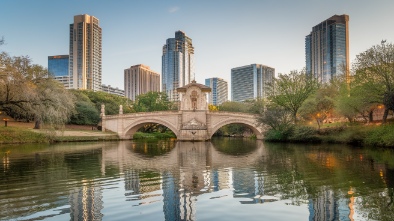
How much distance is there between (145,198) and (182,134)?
34.8 metres

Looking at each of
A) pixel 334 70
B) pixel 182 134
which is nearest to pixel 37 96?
pixel 182 134

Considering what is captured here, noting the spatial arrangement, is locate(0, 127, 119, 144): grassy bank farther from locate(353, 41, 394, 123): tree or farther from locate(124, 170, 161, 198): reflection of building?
locate(353, 41, 394, 123): tree

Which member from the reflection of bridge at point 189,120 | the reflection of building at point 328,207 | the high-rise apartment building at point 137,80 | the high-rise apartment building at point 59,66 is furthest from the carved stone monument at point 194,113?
the high-rise apartment building at point 137,80

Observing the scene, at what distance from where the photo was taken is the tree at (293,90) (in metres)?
38.7

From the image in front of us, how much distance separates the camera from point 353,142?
27625 millimetres

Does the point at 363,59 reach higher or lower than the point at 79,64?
lower

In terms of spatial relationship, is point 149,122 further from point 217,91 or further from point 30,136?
point 217,91

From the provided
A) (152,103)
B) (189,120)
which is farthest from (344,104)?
(152,103)

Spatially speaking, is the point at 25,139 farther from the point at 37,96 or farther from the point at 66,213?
the point at 66,213

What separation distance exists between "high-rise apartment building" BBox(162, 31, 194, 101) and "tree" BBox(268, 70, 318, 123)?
3574 inches

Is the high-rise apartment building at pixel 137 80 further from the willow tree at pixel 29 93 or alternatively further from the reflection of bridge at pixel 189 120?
the willow tree at pixel 29 93

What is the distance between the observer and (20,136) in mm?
31250

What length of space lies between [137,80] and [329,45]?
92.4 m

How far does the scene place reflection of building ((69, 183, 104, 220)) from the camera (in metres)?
5.97
